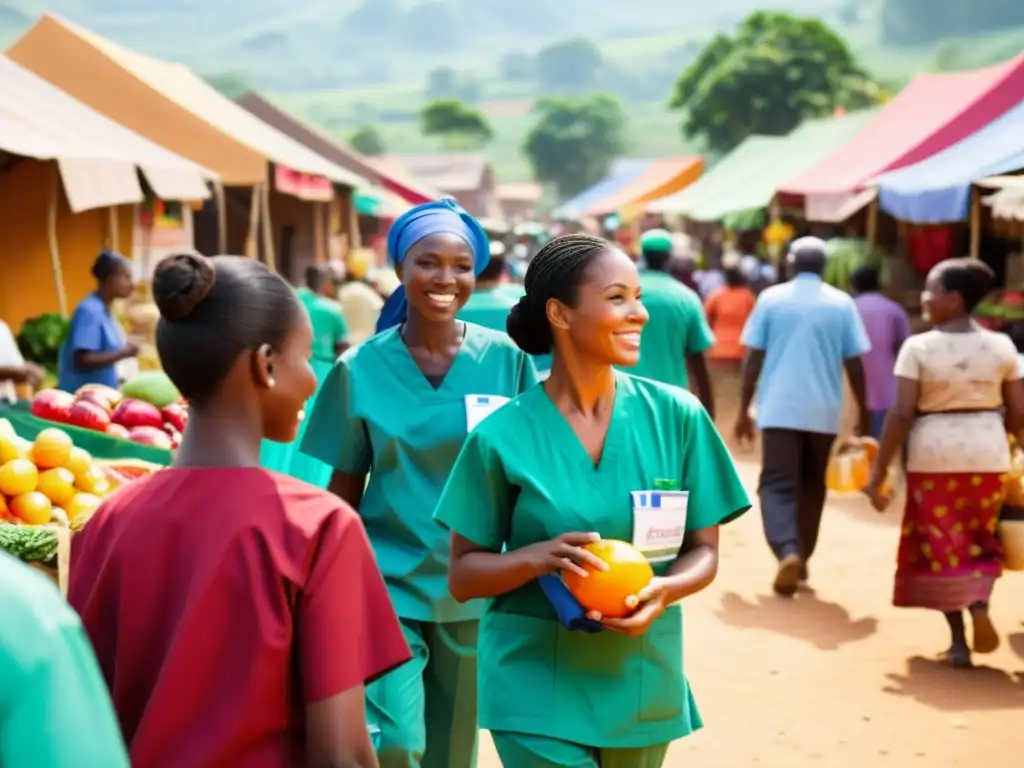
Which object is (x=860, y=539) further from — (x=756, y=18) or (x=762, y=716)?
(x=756, y=18)

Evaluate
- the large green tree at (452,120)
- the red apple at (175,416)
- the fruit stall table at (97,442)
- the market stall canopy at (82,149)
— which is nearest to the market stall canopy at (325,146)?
the market stall canopy at (82,149)

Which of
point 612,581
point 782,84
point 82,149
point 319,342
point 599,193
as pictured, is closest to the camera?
point 612,581

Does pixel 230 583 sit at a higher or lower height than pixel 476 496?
higher

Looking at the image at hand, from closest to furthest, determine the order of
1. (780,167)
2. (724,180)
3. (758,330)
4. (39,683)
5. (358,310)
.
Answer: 1. (39,683)
2. (758,330)
3. (358,310)
4. (780,167)
5. (724,180)

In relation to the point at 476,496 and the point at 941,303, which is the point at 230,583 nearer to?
the point at 476,496

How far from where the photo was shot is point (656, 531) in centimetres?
352

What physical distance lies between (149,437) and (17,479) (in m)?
1.62

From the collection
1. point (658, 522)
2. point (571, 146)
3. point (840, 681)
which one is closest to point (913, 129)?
point (840, 681)

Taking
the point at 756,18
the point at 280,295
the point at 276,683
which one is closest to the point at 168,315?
the point at 280,295

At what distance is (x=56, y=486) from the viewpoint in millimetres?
6395

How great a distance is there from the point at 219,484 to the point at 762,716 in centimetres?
494

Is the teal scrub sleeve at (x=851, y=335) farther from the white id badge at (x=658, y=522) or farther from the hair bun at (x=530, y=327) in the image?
the white id badge at (x=658, y=522)

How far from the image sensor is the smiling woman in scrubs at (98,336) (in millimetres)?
9219

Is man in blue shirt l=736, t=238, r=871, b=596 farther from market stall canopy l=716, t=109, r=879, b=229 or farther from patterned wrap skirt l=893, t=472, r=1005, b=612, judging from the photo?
market stall canopy l=716, t=109, r=879, b=229
